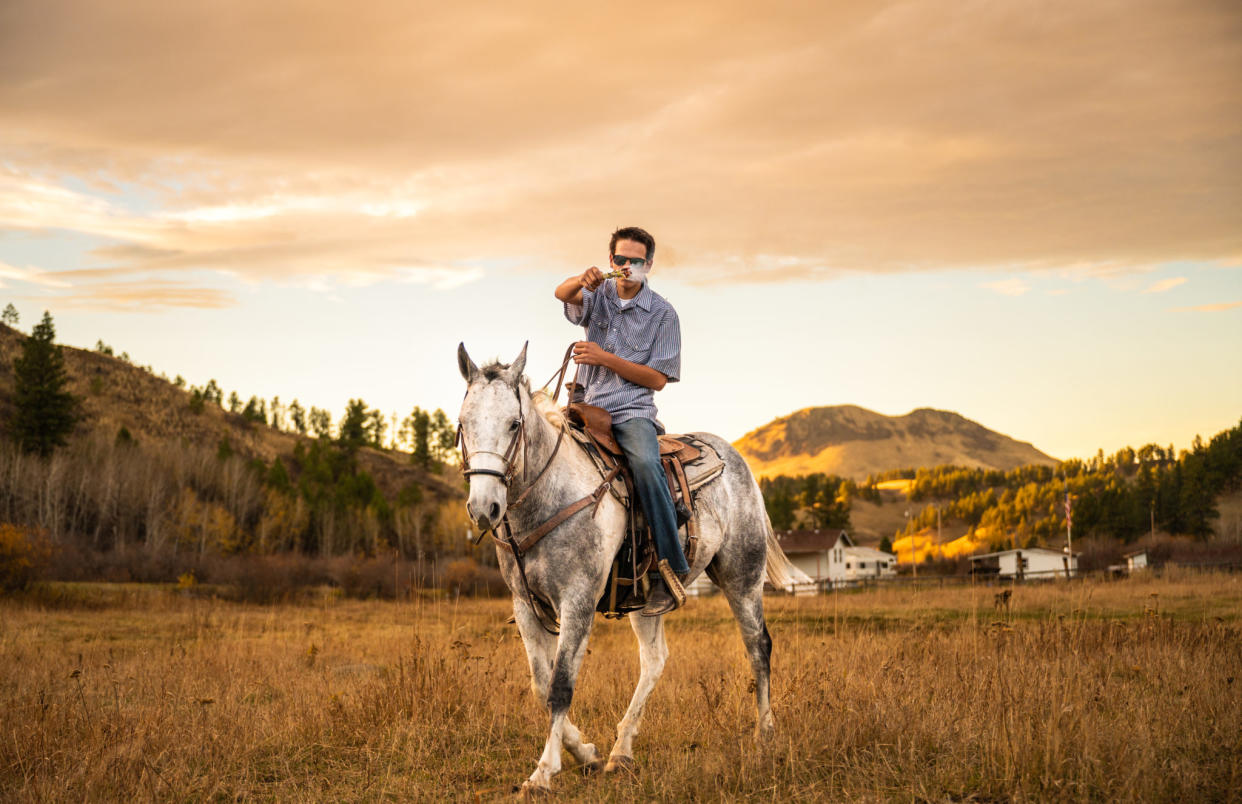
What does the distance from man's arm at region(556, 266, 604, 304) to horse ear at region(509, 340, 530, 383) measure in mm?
763

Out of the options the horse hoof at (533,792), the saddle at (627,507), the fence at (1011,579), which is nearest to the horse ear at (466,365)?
the saddle at (627,507)

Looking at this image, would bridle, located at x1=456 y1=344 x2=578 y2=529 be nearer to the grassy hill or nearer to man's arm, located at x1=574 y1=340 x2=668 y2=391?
man's arm, located at x1=574 y1=340 x2=668 y2=391

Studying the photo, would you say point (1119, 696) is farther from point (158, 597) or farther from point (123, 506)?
point (123, 506)

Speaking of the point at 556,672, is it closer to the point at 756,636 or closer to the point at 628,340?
the point at 756,636

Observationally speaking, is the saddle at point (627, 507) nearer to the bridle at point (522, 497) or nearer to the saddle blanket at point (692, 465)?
the saddle blanket at point (692, 465)

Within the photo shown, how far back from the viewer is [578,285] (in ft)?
19.7

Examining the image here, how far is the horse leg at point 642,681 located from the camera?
235 inches

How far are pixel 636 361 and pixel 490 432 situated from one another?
1.72m

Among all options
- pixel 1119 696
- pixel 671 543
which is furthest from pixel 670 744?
pixel 1119 696

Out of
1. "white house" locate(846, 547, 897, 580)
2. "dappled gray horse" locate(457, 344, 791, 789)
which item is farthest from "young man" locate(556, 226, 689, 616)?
"white house" locate(846, 547, 897, 580)

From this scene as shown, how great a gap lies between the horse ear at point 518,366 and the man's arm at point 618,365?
0.78 metres

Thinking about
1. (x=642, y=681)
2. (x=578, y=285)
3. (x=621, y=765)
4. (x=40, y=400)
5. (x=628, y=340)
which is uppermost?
(x=40, y=400)

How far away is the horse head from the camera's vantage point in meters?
4.70

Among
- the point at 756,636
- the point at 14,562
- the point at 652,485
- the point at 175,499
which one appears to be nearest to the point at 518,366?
the point at 652,485
